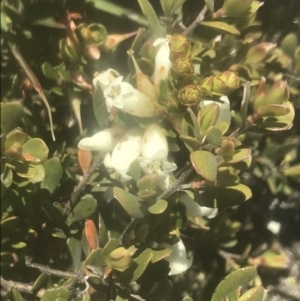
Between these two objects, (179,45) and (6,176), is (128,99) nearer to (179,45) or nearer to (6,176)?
(179,45)

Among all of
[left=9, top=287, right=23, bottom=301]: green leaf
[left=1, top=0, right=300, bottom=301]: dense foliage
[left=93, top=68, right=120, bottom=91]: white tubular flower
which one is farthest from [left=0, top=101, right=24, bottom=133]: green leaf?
[left=9, top=287, right=23, bottom=301]: green leaf

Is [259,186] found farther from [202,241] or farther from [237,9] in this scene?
[237,9]

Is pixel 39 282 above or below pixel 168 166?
below

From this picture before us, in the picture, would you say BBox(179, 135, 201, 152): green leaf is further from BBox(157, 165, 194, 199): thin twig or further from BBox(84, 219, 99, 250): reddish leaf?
BBox(84, 219, 99, 250): reddish leaf

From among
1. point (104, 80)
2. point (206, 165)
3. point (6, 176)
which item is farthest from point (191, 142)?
point (6, 176)

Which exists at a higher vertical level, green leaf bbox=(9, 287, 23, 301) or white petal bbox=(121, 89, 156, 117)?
white petal bbox=(121, 89, 156, 117)

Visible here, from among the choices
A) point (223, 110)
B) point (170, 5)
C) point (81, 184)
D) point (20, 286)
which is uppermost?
point (170, 5)

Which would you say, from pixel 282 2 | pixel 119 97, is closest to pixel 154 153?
pixel 119 97
